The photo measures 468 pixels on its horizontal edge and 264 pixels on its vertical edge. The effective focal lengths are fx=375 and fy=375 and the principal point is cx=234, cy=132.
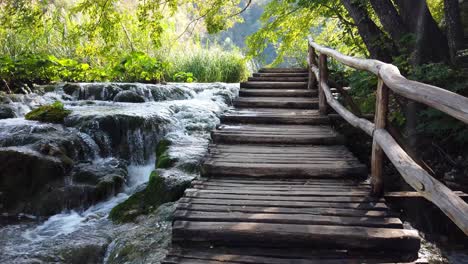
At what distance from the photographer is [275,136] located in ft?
14.3

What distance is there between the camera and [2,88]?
8773 mm

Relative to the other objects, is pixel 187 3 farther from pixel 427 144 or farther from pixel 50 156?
pixel 427 144

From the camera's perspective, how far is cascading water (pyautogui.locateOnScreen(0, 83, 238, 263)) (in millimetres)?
4328

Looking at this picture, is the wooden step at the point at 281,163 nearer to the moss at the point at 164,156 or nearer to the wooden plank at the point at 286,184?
the wooden plank at the point at 286,184

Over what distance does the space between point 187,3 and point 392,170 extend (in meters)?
6.27

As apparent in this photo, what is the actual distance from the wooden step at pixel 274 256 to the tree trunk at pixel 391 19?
4008 mm

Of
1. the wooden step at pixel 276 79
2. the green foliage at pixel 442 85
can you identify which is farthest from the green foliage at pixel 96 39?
the green foliage at pixel 442 85

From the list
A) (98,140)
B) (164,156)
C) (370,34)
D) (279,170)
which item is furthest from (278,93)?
(279,170)

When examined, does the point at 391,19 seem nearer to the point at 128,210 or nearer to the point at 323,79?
the point at 323,79

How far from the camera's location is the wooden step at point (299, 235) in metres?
2.22

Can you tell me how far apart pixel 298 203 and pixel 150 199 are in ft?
9.09

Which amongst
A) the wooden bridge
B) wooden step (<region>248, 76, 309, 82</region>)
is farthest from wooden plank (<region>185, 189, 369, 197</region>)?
wooden step (<region>248, 76, 309, 82</region>)

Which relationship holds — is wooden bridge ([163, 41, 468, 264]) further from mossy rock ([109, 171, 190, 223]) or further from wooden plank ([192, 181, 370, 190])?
mossy rock ([109, 171, 190, 223])

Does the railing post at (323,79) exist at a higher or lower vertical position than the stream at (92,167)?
higher
